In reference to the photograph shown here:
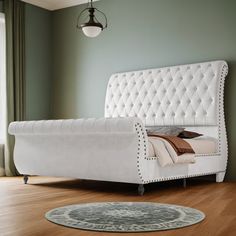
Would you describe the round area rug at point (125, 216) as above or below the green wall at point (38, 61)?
below

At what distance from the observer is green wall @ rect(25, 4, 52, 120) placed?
6957 mm

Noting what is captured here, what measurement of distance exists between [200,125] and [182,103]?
1.22ft

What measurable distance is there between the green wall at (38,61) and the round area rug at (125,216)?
3890 mm

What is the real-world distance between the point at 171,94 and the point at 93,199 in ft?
7.75

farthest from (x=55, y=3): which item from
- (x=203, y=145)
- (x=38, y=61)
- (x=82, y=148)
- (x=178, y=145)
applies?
(x=178, y=145)

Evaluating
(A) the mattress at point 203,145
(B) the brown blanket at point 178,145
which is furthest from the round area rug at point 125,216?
(A) the mattress at point 203,145

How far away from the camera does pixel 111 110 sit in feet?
20.7

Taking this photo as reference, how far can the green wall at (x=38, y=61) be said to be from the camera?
696cm

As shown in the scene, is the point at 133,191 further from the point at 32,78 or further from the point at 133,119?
the point at 32,78

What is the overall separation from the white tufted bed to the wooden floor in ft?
0.60

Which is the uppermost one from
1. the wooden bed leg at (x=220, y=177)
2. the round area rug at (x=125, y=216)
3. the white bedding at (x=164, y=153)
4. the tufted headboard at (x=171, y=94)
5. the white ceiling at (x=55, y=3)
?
the white ceiling at (x=55, y=3)

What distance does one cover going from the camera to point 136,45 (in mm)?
6398

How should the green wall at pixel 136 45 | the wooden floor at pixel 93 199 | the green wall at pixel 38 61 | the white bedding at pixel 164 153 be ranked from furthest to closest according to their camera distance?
the green wall at pixel 38 61
the green wall at pixel 136 45
the white bedding at pixel 164 153
the wooden floor at pixel 93 199

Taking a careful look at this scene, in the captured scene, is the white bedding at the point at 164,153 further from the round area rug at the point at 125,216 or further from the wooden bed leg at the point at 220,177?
the wooden bed leg at the point at 220,177
